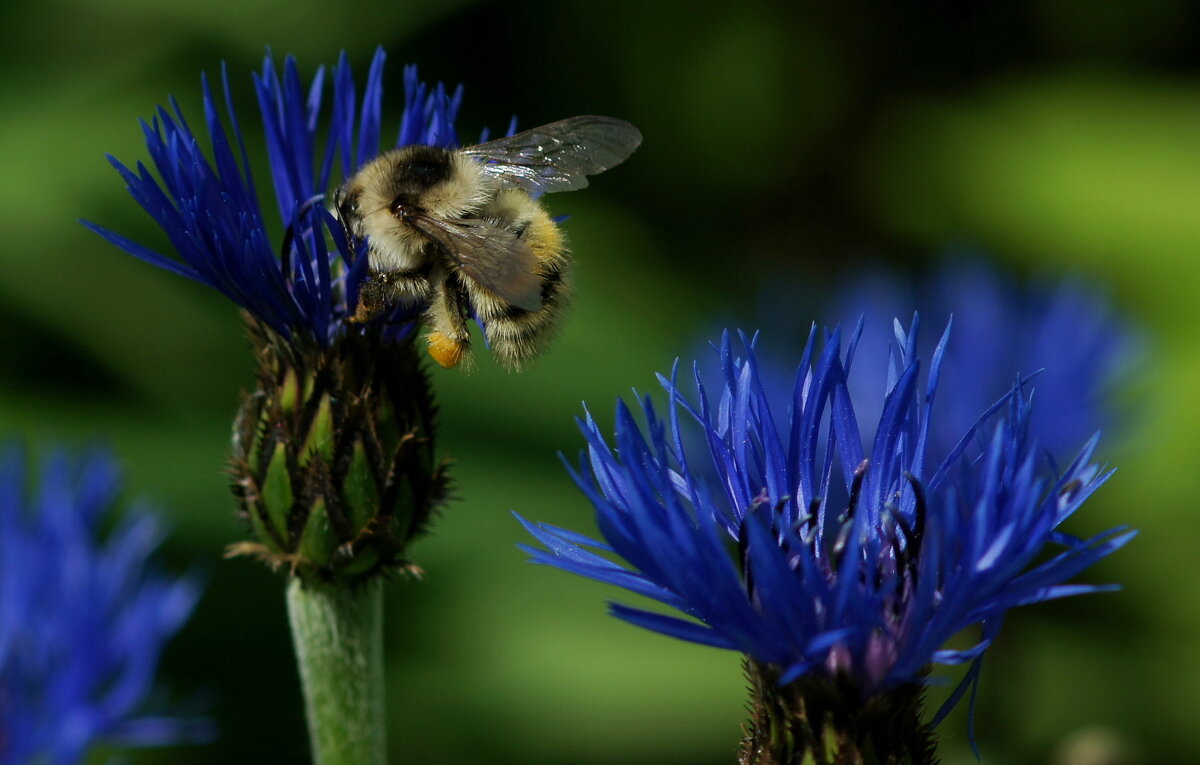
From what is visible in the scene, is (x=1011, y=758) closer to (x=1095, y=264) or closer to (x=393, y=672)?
(x=393, y=672)

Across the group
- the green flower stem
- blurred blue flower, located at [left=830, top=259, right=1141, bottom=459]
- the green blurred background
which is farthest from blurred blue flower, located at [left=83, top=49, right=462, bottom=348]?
blurred blue flower, located at [left=830, top=259, right=1141, bottom=459]

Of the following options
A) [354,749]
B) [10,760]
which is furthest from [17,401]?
[354,749]

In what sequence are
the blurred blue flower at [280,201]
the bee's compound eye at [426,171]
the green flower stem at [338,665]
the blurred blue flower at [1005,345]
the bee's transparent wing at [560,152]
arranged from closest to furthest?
the blurred blue flower at [280,201] < the green flower stem at [338,665] < the bee's compound eye at [426,171] < the bee's transparent wing at [560,152] < the blurred blue flower at [1005,345]

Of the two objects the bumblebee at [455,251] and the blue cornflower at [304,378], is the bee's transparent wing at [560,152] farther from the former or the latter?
the blue cornflower at [304,378]

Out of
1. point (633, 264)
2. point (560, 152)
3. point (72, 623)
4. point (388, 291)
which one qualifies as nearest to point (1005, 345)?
point (633, 264)

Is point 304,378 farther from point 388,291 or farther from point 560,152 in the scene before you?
point 560,152

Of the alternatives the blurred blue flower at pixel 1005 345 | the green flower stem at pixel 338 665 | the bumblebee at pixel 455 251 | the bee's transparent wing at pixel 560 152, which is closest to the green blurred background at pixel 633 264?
the blurred blue flower at pixel 1005 345

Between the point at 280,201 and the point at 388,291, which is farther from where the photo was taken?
the point at 280,201
